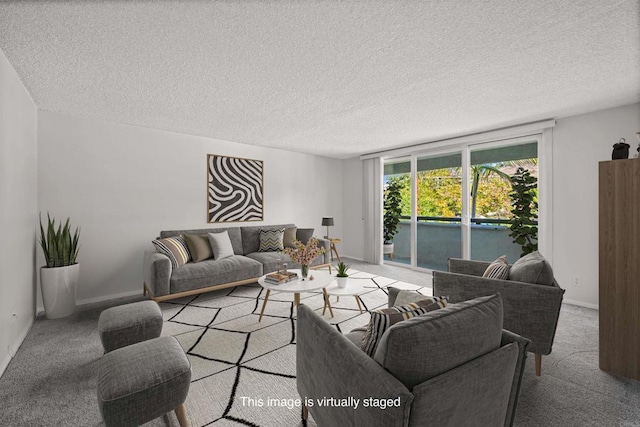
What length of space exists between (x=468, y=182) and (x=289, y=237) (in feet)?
10.4

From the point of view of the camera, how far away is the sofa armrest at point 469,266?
2811 mm

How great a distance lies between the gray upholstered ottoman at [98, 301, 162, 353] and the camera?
6.37ft

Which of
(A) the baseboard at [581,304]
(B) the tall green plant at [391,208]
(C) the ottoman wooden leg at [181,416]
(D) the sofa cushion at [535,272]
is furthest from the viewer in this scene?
(B) the tall green plant at [391,208]

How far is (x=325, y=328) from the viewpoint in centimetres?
134

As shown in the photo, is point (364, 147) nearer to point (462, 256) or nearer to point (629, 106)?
point (462, 256)

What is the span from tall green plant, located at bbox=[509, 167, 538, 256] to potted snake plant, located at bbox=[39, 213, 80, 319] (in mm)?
5627

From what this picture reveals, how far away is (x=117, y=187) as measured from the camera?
3754mm

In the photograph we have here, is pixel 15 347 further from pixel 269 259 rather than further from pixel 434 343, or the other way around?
pixel 434 343

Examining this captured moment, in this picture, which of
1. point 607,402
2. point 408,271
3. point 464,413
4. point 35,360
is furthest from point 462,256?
point 35,360

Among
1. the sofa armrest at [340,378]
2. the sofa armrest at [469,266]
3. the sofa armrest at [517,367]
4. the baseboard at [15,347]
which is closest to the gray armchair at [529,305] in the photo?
the sofa armrest at [469,266]

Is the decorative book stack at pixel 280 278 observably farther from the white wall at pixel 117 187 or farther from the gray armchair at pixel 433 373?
the white wall at pixel 117 187

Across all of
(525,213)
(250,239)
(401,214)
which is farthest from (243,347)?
(401,214)

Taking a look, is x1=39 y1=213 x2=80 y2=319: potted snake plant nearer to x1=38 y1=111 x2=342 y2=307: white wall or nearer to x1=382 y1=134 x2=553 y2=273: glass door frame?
x1=38 y1=111 x2=342 y2=307: white wall

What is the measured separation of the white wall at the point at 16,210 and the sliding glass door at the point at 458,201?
5273mm
